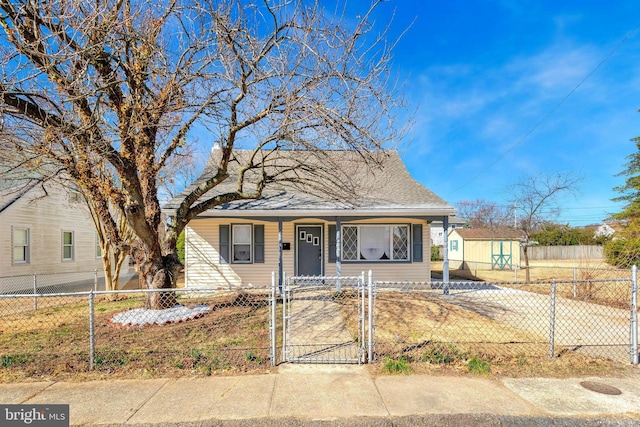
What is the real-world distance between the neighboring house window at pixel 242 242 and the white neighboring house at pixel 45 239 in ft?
18.3

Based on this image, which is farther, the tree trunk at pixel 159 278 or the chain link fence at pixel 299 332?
the tree trunk at pixel 159 278

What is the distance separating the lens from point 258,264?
10977mm

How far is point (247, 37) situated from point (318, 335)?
5.20m

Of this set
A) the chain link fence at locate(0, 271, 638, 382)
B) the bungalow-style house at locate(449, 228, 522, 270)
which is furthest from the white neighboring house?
the bungalow-style house at locate(449, 228, 522, 270)

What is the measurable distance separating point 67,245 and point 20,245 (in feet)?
7.87

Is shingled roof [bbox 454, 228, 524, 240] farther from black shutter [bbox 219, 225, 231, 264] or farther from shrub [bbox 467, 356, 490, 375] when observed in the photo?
shrub [bbox 467, 356, 490, 375]

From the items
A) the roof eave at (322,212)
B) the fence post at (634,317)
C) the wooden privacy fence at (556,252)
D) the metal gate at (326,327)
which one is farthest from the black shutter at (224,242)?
the wooden privacy fence at (556,252)

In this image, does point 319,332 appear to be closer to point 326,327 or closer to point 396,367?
point 326,327

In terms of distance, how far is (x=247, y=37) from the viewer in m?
5.46

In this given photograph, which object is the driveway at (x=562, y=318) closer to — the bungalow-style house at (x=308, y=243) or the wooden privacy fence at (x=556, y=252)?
the bungalow-style house at (x=308, y=243)

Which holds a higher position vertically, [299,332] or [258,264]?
[258,264]

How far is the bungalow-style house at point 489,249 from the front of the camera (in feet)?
71.5

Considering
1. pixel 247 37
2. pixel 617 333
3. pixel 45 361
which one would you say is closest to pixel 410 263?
pixel 617 333

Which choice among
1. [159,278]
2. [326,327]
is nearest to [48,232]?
[159,278]
